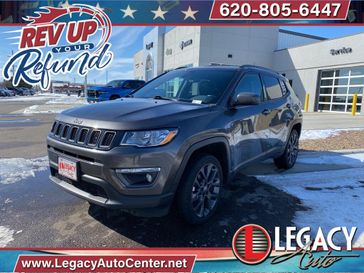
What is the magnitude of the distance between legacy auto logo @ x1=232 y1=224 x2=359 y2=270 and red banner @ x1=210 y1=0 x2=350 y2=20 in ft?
10.7

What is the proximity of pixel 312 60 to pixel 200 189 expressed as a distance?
22.5m

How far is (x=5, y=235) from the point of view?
308 cm

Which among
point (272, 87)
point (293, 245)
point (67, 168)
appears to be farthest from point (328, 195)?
point (67, 168)

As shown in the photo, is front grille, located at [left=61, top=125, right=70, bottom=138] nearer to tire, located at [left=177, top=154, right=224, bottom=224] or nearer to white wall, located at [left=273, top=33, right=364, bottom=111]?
tire, located at [left=177, top=154, right=224, bottom=224]

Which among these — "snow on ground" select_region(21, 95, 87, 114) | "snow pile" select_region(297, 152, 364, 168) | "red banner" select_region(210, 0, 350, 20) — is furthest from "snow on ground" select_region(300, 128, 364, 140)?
"snow on ground" select_region(21, 95, 87, 114)

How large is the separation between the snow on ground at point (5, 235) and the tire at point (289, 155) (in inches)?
171

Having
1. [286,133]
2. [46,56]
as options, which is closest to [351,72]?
[286,133]

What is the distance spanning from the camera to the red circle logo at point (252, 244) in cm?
286

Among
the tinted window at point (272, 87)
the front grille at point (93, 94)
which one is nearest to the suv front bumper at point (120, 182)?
the tinted window at point (272, 87)

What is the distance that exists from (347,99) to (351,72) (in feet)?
5.87

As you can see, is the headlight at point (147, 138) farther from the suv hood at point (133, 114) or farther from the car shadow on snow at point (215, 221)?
the car shadow on snow at point (215, 221)

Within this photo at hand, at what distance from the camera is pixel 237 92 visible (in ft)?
12.3

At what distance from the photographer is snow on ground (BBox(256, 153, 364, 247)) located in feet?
11.2

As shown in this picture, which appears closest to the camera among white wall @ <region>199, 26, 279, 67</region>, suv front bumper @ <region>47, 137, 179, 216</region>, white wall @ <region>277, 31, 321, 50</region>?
suv front bumper @ <region>47, 137, 179, 216</region>
